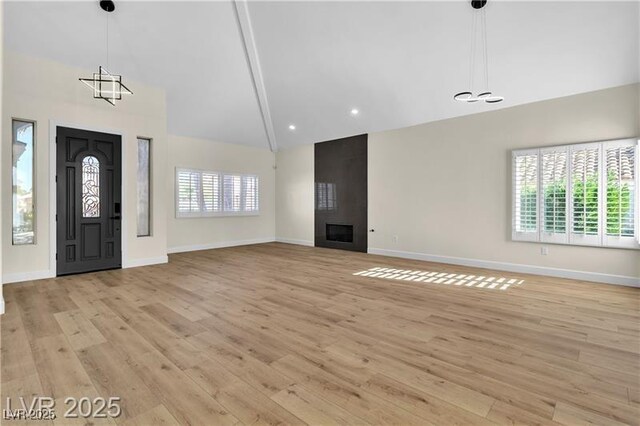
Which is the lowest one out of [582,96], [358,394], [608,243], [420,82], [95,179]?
[358,394]

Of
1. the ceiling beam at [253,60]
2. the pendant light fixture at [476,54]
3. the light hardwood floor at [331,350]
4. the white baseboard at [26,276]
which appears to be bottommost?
the light hardwood floor at [331,350]

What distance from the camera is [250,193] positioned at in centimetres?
920

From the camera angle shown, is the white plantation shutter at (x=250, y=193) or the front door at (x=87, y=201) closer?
the front door at (x=87, y=201)

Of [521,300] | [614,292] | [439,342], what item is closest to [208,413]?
[439,342]

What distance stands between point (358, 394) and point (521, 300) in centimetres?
293

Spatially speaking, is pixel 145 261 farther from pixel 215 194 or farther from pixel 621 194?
pixel 621 194

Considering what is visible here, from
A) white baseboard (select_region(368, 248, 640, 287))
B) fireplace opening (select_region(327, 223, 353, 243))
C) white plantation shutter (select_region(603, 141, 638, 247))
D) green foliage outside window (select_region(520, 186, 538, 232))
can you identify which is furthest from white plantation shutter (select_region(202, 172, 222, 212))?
white plantation shutter (select_region(603, 141, 638, 247))

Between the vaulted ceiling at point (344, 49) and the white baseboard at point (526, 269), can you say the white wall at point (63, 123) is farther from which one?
the white baseboard at point (526, 269)

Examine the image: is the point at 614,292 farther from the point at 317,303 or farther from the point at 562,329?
the point at 317,303

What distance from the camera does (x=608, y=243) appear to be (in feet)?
14.7

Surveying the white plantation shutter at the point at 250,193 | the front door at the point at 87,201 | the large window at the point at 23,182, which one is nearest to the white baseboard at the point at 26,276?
the front door at the point at 87,201

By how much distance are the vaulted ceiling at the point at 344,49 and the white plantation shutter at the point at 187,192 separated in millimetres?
1355

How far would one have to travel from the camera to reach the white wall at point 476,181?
4578mm

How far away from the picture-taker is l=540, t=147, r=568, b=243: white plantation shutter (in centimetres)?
486
